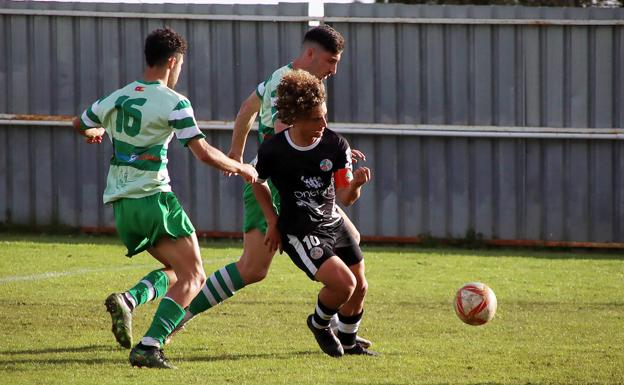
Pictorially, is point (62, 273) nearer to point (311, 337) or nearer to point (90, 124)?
point (311, 337)

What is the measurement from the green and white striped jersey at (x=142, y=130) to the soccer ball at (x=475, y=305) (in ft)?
6.78

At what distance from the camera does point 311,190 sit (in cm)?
693

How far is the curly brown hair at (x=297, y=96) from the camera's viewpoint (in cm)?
679

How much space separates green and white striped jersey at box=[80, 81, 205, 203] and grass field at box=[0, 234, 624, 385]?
1.04 meters

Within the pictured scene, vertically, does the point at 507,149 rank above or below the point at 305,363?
above

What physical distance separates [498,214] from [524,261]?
1.71 meters

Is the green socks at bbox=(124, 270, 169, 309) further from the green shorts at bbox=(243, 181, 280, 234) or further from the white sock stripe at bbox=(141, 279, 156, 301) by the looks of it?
the green shorts at bbox=(243, 181, 280, 234)

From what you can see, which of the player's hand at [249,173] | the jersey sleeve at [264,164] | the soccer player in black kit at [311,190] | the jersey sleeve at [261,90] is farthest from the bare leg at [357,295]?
the jersey sleeve at [261,90]

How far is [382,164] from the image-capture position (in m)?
14.8

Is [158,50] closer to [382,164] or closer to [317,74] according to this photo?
[317,74]

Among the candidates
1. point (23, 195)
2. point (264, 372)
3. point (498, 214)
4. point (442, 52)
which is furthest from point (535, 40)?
point (264, 372)

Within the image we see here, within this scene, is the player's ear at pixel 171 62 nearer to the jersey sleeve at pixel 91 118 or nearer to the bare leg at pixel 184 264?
Result: the jersey sleeve at pixel 91 118

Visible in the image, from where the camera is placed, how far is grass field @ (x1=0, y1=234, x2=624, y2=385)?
254 inches

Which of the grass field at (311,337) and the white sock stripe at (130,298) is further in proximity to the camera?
the white sock stripe at (130,298)
